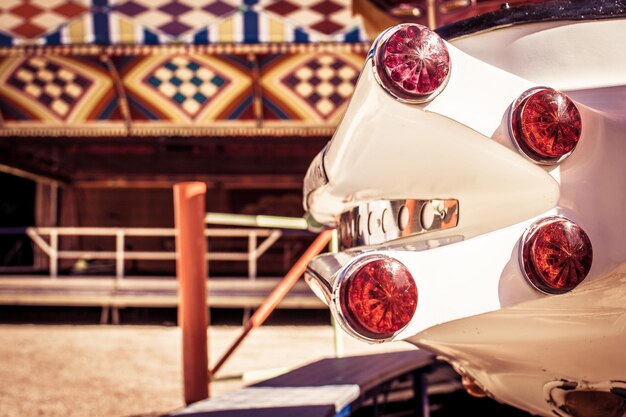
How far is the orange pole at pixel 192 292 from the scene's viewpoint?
6.08ft

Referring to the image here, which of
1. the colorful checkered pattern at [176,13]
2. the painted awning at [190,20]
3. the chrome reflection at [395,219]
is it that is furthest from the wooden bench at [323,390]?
the colorful checkered pattern at [176,13]

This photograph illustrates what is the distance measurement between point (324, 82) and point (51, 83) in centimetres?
266

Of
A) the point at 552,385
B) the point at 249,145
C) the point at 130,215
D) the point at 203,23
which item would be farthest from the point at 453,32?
the point at 130,215

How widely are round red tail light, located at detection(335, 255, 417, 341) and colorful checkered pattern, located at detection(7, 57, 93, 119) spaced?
506 centimetres

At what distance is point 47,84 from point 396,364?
15.5 ft

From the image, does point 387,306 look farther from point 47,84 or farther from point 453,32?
point 47,84

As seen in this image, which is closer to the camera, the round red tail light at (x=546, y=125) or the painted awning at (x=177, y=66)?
the round red tail light at (x=546, y=125)

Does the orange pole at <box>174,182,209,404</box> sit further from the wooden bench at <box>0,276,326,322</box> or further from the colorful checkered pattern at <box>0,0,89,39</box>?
the colorful checkered pattern at <box>0,0,89,39</box>

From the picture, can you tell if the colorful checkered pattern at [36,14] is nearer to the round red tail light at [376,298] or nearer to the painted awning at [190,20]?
the painted awning at [190,20]

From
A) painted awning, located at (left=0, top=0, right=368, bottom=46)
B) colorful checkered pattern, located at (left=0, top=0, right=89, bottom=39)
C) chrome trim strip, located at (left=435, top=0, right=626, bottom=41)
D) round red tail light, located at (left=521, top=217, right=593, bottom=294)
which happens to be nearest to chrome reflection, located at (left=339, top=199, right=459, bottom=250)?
round red tail light, located at (left=521, top=217, right=593, bottom=294)

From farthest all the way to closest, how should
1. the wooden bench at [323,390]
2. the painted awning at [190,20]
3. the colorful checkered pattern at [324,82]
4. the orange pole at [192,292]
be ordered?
the colorful checkered pattern at [324,82], the painted awning at [190,20], the orange pole at [192,292], the wooden bench at [323,390]

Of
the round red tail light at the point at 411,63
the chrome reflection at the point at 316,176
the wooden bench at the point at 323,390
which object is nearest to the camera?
the round red tail light at the point at 411,63

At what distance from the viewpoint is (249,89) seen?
516cm

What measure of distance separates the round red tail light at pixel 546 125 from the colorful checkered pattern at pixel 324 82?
4.20m
